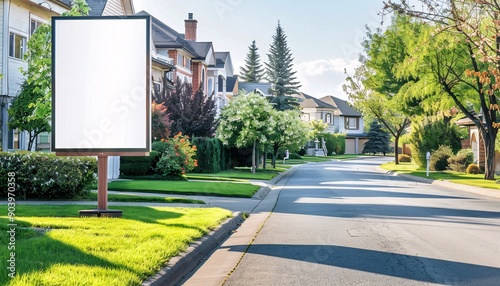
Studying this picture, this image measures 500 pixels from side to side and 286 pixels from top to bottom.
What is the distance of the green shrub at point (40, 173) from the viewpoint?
18.3 metres

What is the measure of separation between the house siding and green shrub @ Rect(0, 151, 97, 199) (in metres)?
16.7

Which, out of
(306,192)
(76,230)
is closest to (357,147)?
(306,192)

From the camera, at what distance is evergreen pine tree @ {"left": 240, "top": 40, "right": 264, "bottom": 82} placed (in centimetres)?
13912

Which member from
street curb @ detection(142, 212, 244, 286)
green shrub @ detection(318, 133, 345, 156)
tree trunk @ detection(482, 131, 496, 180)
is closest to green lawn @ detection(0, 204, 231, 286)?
street curb @ detection(142, 212, 244, 286)

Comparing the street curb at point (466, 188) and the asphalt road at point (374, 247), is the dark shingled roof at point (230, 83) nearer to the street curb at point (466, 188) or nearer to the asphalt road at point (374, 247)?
the street curb at point (466, 188)

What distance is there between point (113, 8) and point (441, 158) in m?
25.5

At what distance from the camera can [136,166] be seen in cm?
3328

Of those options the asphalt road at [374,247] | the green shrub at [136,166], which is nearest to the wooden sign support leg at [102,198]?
the asphalt road at [374,247]

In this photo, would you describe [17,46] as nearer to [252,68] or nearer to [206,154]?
[206,154]

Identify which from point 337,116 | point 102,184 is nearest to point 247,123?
point 102,184

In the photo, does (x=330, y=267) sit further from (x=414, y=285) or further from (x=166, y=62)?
(x=166, y=62)

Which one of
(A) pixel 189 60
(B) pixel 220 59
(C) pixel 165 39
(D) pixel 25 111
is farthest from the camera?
(B) pixel 220 59

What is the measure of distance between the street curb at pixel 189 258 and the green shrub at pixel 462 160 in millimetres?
36231

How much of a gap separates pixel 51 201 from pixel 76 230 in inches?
306
